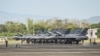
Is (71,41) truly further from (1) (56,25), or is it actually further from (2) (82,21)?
(2) (82,21)

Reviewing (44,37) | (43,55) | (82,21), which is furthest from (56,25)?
(43,55)

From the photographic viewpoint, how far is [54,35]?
275ft

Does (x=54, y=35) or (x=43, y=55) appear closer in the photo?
(x=43, y=55)

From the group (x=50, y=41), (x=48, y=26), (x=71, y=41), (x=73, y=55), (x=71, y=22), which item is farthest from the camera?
(x=71, y=22)

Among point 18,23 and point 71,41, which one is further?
point 18,23

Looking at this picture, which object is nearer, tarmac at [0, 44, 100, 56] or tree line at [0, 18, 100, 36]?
tarmac at [0, 44, 100, 56]

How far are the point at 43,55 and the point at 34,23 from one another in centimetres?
12614

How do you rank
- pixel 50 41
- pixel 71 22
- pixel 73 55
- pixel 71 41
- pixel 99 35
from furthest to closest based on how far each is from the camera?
pixel 71 22 → pixel 99 35 → pixel 50 41 → pixel 71 41 → pixel 73 55

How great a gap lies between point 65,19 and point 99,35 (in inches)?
2655

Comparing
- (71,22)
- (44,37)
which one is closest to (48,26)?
(71,22)

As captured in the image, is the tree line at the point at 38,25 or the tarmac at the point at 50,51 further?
the tree line at the point at 38,25

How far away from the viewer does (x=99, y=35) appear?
10794cm

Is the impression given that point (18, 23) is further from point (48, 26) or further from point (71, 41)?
point (71, 41)

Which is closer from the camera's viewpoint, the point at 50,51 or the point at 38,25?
the point at 50,51
